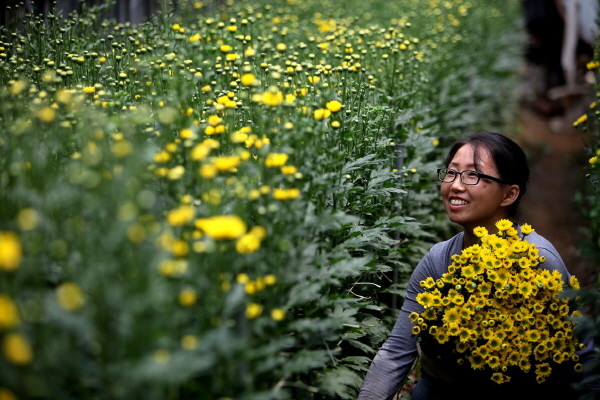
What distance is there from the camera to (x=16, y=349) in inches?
52.3

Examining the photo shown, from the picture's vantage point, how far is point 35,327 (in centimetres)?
151

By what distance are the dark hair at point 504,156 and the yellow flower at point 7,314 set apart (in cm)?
242

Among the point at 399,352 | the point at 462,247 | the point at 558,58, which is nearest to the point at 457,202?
the point at 462,247

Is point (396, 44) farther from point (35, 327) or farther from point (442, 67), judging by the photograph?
point (35, 327)

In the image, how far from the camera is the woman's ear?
3273mm

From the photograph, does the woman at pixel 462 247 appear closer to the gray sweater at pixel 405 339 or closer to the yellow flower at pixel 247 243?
the gray sweater at pixel 405 339

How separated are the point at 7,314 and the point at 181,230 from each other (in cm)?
73

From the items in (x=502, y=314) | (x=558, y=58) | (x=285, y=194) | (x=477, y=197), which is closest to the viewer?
(x=285, y=194)

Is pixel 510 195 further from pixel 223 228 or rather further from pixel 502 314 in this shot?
pixel 223 228

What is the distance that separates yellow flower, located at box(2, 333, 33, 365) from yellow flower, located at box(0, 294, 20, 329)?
0.09 ft

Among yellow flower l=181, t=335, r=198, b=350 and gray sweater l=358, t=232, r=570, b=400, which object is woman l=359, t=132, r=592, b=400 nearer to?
gray sweater l=358, t=232, r=570, b=400

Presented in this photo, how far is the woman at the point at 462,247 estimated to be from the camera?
9.35ft

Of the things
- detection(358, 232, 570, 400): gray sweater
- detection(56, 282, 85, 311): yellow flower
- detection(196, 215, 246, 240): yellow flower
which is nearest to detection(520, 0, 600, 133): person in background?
detection(358, 232, 570, 400): gray sweater

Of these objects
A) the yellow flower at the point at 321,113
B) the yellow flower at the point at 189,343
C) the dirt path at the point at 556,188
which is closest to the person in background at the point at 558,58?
the dirt path at the point at 556,188
